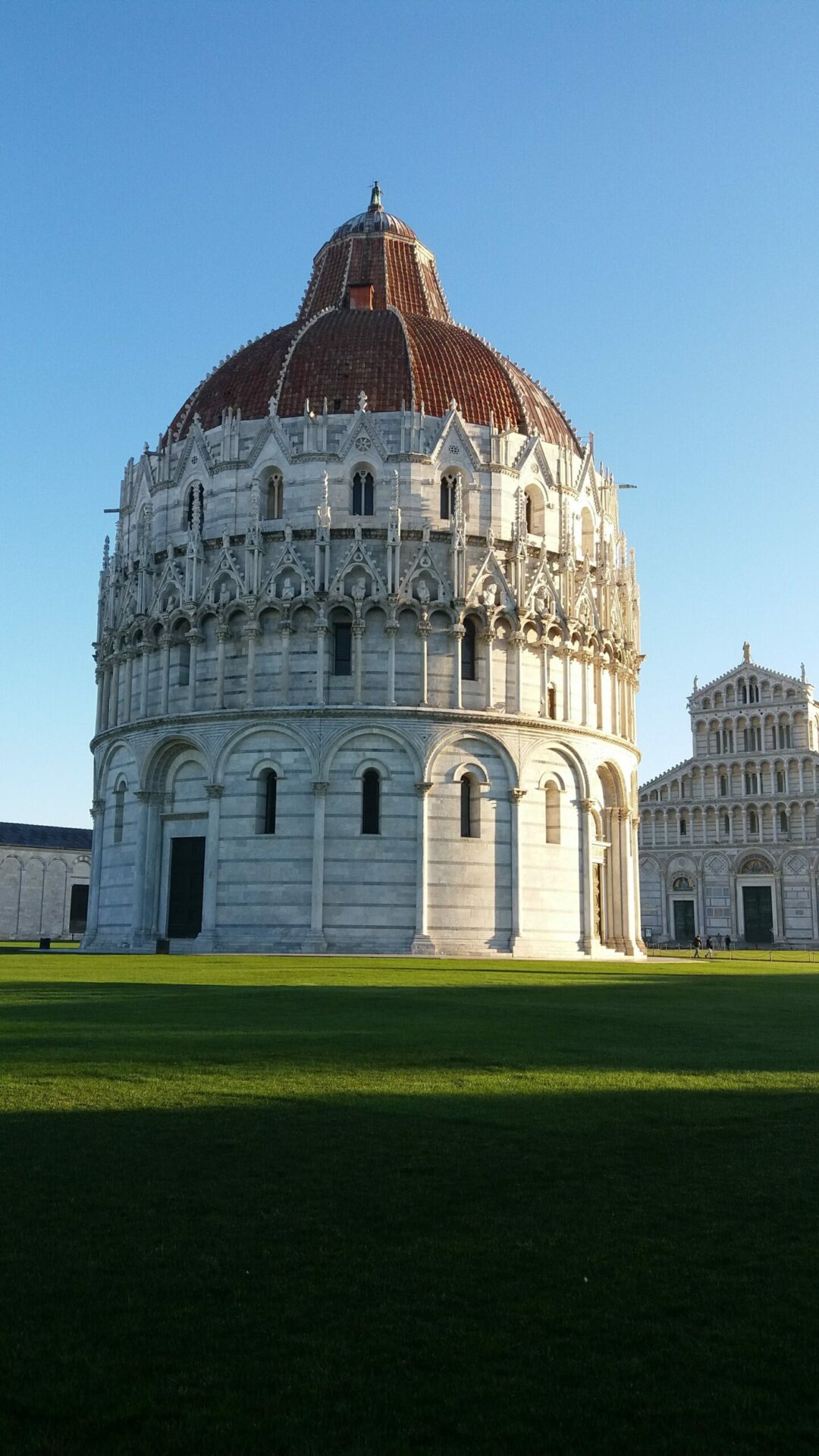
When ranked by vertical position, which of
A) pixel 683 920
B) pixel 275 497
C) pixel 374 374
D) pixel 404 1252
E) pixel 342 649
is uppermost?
pixel 374 374

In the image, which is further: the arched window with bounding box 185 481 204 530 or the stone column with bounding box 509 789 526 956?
the arched window with bounding box 185 481 204 530

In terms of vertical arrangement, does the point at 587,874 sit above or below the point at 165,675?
below

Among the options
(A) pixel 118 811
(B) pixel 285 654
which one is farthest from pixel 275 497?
(A) pixel 118 811

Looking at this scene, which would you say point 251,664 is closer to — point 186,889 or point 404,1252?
point 186,889

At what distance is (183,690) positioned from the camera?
174 ft

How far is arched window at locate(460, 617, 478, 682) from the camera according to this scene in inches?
2047

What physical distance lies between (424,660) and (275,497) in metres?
9.94

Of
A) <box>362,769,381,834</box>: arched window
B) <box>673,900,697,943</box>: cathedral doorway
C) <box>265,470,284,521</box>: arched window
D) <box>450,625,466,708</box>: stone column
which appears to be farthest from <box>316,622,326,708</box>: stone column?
<box>673,900,697,943</box>: cathedral doorway

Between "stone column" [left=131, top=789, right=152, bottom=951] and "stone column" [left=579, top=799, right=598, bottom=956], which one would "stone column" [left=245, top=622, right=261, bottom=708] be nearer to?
"stone column" [left=131, top=789, right=152, bottom=951]

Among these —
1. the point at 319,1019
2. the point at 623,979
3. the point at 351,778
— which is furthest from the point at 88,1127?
the point at 351,778

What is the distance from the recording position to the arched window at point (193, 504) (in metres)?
54.8

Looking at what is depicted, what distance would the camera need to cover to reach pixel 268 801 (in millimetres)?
50844

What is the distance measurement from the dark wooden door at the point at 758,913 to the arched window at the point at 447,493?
206 ft

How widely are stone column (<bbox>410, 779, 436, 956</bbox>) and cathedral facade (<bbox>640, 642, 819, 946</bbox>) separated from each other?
60.5 metres
